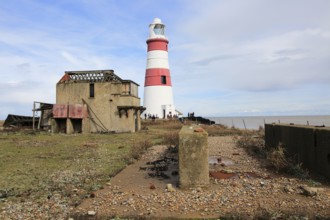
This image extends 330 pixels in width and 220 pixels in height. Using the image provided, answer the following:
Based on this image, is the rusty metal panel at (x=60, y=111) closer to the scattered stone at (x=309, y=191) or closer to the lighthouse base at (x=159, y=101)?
the lighthouse base at (x=159, y=101)

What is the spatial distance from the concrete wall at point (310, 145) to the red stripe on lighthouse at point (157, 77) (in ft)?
95.4

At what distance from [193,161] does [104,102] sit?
2398 centimetres

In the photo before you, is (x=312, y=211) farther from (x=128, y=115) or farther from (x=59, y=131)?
(x=59, y=131)

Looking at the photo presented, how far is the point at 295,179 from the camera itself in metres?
8.36

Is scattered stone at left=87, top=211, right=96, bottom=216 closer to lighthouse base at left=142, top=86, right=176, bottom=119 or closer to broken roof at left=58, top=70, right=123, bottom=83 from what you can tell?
broken roof at left=58, top=70, right=123, bottom=83

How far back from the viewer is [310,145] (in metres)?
9.26

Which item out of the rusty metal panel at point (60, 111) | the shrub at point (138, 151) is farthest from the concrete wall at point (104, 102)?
the shrub at point (138, 151)

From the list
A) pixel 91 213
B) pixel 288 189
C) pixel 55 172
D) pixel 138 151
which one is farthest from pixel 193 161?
pixel 138 151

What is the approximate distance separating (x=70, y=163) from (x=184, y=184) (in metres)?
6.44

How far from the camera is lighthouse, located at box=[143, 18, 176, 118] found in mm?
40750


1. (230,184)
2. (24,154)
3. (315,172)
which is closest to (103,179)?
(230,184)

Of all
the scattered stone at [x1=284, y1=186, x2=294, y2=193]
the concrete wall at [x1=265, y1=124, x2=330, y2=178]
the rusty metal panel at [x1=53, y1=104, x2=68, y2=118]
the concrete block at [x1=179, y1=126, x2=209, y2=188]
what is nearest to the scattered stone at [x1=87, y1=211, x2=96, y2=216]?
the concrete block at [x1=179, y1=126, x2=209, y2=188]

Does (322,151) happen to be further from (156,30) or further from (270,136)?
(156,30)

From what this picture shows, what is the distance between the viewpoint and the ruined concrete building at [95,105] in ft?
99.7
